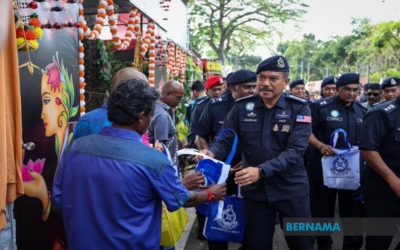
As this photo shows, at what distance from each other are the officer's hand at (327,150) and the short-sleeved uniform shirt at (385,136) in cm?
103

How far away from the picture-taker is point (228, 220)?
4082 mm

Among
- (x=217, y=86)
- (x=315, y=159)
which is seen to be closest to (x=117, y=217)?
(x=315, y=159)

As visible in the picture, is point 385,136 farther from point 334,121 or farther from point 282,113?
point 334,121

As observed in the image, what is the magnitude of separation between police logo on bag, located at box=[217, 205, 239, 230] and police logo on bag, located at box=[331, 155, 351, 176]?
5.07 feet

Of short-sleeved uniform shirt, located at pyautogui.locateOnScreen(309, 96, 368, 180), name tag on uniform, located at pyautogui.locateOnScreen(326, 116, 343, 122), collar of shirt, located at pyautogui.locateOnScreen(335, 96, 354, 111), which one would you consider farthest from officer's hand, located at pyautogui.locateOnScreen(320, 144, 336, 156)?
collar of shirt, located at pyautogui.locateOnScreen(335, 96, 354, 111)

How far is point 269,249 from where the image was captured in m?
3.80

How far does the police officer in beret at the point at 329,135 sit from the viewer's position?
514 cm

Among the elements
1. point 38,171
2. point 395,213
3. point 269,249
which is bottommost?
point 269,249

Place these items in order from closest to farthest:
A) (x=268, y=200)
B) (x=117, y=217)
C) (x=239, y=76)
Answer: (x=117, y=217) → (x=268, y=200) → (x=239, y=76)

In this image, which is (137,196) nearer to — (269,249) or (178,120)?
(269,249)

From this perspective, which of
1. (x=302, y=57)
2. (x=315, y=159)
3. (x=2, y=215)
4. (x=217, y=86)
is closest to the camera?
(x=2, y=215)

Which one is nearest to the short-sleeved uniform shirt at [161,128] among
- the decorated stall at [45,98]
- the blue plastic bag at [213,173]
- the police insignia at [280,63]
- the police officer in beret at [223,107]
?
the police officer in beret at [223,107]

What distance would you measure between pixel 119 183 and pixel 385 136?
2.65 meters

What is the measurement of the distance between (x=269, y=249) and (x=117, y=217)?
1858 millimetres
